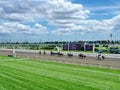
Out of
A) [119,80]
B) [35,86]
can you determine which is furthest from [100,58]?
[35,86]

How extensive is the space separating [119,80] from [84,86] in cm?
392

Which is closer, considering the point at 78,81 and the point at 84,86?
the point at 84,86

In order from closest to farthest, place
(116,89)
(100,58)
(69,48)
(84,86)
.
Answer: (116,89)
(84,86)
(100,58)
(69,48)

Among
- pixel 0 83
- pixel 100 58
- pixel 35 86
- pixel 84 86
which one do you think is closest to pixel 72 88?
pixel 84 86

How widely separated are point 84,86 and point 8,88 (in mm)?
5387

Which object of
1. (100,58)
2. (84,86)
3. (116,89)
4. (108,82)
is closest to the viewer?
(116,89)

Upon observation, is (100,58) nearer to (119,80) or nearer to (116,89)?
(119,80)

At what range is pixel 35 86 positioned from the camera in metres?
21.5

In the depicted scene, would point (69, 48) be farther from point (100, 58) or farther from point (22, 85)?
point (22, 85)

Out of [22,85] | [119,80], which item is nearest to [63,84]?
[22,85]


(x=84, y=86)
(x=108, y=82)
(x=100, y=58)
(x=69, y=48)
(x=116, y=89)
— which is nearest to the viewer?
(x=116, y=89)

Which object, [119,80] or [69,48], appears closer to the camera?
[119,80]

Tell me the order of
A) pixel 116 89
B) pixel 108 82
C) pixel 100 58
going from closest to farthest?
pixel 116 89 → pixel 108 82 → pixel 100 58

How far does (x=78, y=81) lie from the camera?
23.5 meters
